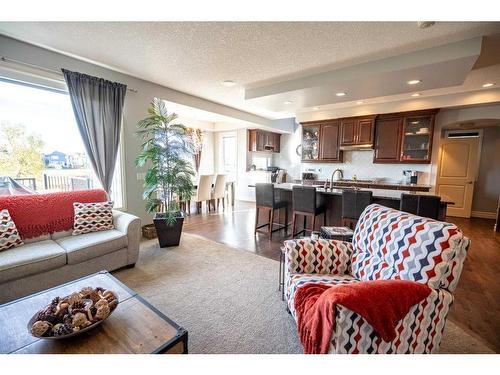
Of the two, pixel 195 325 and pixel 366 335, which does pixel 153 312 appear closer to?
pixel 195 325

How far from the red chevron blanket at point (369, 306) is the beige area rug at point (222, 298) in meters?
0.60

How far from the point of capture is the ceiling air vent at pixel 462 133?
17.2 feet

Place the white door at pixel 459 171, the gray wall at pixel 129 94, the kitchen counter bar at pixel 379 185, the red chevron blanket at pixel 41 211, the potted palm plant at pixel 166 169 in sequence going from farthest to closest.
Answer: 1. the white door at pixel 459 171
2. the kitchen counter bar at pixel 379 185
3. the potted palm plant at pixel 166 169
4. the gray wall at pixel 129 94
5. the red chevron blanket at pixel 41 211

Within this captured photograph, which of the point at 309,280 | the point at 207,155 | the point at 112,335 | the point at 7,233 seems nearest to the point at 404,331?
the point at 309,280

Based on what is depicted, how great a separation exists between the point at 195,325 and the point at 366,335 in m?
1.25

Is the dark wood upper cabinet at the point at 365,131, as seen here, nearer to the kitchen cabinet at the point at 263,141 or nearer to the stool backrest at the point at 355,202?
the kitchen cabinet at the point at 263,141

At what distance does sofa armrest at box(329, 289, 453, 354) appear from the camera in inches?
39.6

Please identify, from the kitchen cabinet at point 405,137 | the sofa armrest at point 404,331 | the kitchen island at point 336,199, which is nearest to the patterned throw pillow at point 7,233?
the sofa armrest at point 404,331

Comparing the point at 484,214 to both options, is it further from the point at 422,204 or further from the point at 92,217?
the point at 92,217

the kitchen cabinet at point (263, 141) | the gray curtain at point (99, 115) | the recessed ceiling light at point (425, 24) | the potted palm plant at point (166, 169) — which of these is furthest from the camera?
the kitchen cabinet at point (263, 141)

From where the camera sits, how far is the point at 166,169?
321cm
